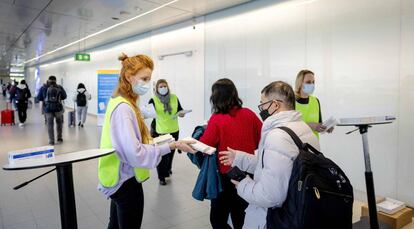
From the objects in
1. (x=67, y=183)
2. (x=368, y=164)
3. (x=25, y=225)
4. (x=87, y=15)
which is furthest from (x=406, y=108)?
(x=87, y=15)

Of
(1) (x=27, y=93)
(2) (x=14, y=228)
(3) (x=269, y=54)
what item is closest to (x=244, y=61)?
(3) (x=269, y=54)

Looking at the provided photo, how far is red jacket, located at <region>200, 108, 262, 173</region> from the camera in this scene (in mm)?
2199

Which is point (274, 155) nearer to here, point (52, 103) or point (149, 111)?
point (149, 111)

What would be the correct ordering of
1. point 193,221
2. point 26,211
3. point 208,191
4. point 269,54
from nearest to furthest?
point 208,191 → point 193,221 → point 26,211 → point 269,54

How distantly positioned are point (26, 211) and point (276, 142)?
3238 millimetres

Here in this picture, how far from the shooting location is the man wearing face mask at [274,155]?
1.33 meters

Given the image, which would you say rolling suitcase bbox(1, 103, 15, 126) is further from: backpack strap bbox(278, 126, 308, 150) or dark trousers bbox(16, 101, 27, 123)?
backpack strap bbox(278, 126, 308, 150)

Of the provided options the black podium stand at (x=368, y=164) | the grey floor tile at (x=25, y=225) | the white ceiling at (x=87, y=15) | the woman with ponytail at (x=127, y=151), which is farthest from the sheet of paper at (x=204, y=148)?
the white ceiling at (x=87, y=15)

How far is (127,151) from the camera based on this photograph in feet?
5.13

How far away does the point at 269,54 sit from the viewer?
5.11 meters

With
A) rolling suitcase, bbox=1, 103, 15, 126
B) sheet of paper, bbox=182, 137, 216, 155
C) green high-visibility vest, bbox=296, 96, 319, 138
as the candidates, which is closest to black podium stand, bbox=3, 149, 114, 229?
sheet of paper, bbox=182, 137, 216, 155

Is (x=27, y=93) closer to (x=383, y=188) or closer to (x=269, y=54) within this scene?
(x=269, y=54)

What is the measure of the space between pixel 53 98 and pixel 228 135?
6.09m

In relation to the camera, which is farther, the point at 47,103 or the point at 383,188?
the point at 47,103
